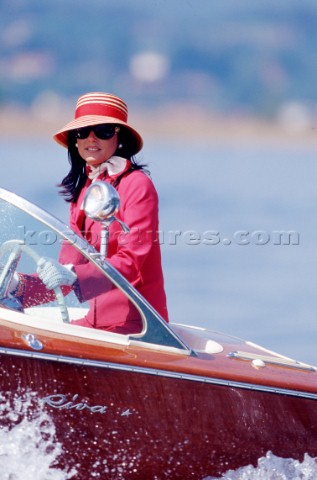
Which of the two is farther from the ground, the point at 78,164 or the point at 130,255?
the point at 78,164

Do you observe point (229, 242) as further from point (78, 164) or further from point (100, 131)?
point (100, 131)

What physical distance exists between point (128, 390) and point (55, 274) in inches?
18.4

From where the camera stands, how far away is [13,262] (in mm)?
4129

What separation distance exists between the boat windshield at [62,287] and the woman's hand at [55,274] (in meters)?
0.01

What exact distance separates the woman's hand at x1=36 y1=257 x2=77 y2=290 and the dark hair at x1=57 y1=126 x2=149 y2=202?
0.84 metres

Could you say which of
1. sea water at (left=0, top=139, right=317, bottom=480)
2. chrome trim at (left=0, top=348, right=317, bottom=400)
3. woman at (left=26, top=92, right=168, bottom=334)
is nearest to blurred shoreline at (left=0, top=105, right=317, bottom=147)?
sea water at (left=0, top=139, right=317, bottom=480)

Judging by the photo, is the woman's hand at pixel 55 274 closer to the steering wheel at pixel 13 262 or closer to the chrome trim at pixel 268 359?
the steering wheel at pixel 13 262

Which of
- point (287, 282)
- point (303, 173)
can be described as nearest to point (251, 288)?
point (287, 282)

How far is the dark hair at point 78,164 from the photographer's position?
4820 mm

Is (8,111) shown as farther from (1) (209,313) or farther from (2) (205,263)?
(1) (209,313)

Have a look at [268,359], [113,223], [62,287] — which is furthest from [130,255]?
[268,359]

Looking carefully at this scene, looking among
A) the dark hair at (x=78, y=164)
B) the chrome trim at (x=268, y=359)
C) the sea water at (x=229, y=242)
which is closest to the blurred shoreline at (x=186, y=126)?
the sea water at (x=229, y=242)

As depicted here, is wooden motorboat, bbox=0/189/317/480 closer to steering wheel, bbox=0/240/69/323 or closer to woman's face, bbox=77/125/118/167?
Answer: steering wheel, bbox=0/240/69/323

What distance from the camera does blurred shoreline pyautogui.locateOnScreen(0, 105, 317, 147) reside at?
22750 millimetres
